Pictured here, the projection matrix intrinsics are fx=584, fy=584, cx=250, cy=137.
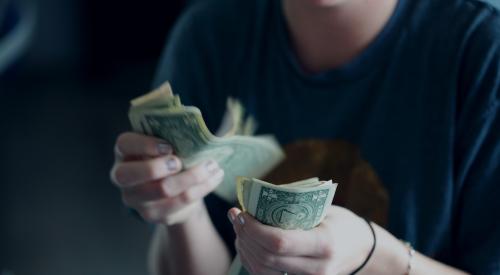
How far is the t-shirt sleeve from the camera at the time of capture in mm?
633

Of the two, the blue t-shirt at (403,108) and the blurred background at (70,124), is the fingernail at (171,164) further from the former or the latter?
the blurred background at (70,124)

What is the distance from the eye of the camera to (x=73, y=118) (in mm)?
2451

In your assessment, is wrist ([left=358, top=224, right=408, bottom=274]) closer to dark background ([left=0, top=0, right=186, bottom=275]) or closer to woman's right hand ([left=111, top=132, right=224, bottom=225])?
woman's right hand ([left=111, top=132, right=224, bottom=225])

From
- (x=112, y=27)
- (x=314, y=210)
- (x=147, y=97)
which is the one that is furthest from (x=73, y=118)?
(x=314, y=210)

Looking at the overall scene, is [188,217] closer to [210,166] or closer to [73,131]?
[210,166]

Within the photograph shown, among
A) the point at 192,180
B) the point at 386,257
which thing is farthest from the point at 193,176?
the point at 386,257

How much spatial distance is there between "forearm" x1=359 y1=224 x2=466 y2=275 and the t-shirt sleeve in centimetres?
6

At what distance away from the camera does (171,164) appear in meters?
0.62

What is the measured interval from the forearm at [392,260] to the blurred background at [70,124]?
29cm

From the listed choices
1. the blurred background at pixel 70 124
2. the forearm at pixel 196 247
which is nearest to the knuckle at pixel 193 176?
the forearm at pixel 196 247

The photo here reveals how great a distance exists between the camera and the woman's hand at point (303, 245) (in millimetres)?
523

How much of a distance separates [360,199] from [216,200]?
18 centimetres

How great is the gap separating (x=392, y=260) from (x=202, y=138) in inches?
9.3

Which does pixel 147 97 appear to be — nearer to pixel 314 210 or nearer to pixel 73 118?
pixel 314 210
